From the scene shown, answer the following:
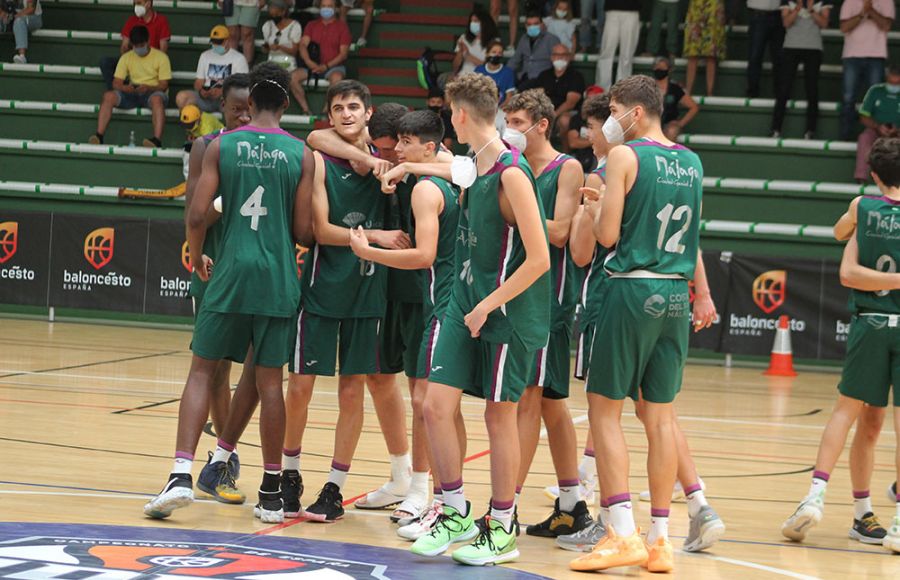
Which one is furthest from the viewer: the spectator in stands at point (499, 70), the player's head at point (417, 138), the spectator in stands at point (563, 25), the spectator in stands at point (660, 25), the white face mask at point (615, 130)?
the spectator in stands at point (563, 25)

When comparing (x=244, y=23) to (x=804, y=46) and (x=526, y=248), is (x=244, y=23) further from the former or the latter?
(x=526, y=248)

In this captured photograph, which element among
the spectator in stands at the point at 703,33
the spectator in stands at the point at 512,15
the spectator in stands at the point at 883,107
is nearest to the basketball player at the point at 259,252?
the spectator in stands at the point at 883,107

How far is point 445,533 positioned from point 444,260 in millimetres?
1456

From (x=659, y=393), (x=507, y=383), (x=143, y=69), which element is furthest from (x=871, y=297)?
(x=143, y=69)

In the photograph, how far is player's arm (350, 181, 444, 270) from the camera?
6047 mm

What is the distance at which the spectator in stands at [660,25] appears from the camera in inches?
714

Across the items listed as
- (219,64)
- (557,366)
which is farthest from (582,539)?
(219,64)

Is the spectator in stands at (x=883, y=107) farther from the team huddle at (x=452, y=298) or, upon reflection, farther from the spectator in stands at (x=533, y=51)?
the team huddle at (x=452, y=298)

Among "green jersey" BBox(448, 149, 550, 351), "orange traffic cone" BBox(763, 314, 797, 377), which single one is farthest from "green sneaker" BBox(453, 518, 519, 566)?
"orange traffic cone" BBox(763, 314, 797, 377)

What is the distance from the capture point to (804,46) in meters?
17.1

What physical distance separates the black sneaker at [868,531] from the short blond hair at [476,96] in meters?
3.03

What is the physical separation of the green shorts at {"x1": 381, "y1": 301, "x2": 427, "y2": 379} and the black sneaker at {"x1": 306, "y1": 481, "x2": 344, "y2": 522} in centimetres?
69

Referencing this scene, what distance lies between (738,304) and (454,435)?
9.70 m

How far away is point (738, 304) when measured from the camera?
14.9 meters
